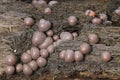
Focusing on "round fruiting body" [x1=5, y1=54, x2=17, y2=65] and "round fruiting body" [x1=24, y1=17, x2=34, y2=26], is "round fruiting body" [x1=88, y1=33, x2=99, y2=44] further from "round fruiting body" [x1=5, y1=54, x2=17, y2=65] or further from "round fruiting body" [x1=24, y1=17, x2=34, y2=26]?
"round fruiting body" [x1=5, y1=54, x2=17, y2=65]

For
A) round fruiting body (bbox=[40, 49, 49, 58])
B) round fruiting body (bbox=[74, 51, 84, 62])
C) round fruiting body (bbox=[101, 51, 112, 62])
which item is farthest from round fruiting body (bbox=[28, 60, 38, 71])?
round fruiting body (bbox=[101, 51, 112, 62])

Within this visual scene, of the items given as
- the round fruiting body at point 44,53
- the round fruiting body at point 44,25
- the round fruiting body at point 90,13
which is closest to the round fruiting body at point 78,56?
the round fruiting body at point 44,53

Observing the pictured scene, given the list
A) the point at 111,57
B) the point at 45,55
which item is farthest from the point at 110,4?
the point at 45,55

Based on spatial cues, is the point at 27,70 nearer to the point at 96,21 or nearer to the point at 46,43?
the point at 46,43

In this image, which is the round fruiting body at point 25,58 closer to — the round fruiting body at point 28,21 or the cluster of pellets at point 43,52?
the cluster of pellets at point 43,52

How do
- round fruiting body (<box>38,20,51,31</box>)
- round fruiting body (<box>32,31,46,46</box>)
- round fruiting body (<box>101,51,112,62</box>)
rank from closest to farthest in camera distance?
round fruiting body (<box>101,51,112,62</box>)
round fruiting body (<box>32,31,46,46</box>)
round fruiting body (<box>38,20,51,31</box>)

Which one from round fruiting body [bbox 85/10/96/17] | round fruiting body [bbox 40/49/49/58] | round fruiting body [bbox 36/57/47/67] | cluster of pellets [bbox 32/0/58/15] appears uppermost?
cluster of pellets [bbox 32/0/58/15]

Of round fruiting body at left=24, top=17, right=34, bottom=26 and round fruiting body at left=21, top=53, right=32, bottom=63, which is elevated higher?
round fruiting body at left=24, top=17, right=34, bottom=26

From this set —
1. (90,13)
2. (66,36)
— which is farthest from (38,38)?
(90,13)
